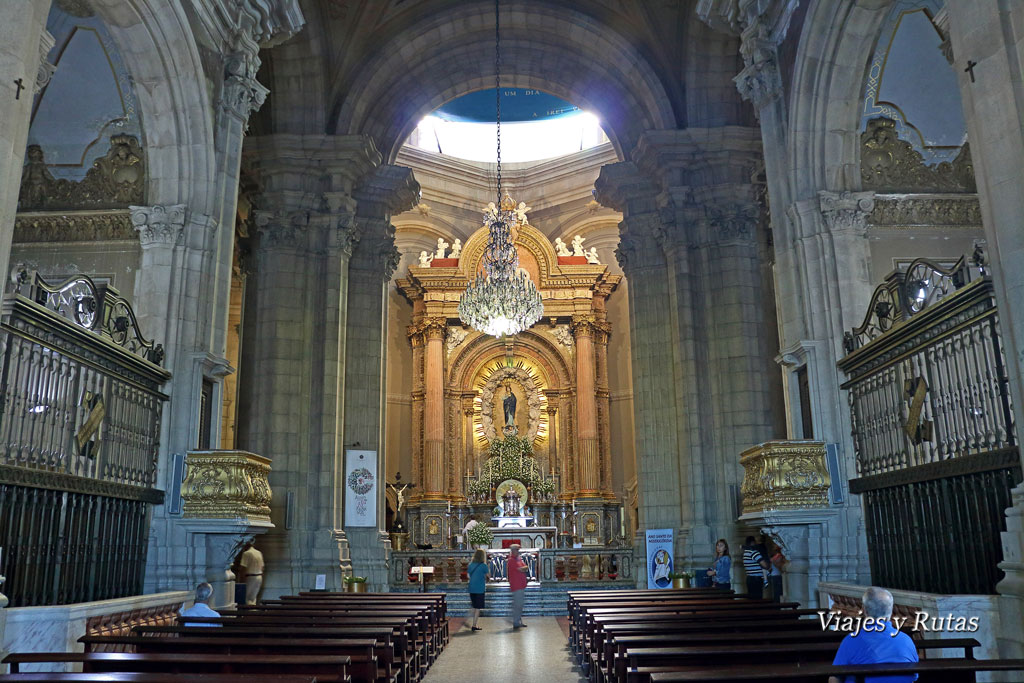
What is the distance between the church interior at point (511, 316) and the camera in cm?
622

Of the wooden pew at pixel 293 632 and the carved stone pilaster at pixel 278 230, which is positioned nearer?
the wooden pew at pixel 293 632

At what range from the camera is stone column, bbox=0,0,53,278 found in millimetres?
5715

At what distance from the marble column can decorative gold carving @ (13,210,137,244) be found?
15701 mm

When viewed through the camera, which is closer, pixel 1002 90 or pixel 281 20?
pixel 1002 90

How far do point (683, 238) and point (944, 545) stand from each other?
905 centimetres

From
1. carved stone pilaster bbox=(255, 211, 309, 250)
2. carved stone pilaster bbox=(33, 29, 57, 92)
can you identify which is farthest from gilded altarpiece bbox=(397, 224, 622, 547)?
carved stone pilaster bbox=(33, 29, 57, 92)

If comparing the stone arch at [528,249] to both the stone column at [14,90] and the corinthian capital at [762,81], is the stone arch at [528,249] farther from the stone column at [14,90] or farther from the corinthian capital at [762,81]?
the stone column at [14,90]

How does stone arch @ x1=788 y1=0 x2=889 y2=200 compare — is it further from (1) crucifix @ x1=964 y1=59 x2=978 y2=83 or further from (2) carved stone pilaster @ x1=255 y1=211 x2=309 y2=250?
(2) carved stone pilaster @ x1=255 y1=211 x2=309 y2=250

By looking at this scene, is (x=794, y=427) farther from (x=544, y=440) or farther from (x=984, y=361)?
(x=544, y=440)

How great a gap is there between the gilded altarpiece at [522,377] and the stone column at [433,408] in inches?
1.1

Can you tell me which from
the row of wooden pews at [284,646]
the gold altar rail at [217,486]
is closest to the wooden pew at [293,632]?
the row of wooden pews at [284,646]

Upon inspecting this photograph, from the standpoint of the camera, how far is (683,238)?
49.9 feet

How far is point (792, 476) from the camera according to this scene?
8867 mm

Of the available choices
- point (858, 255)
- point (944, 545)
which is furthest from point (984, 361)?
point (858, 255)
